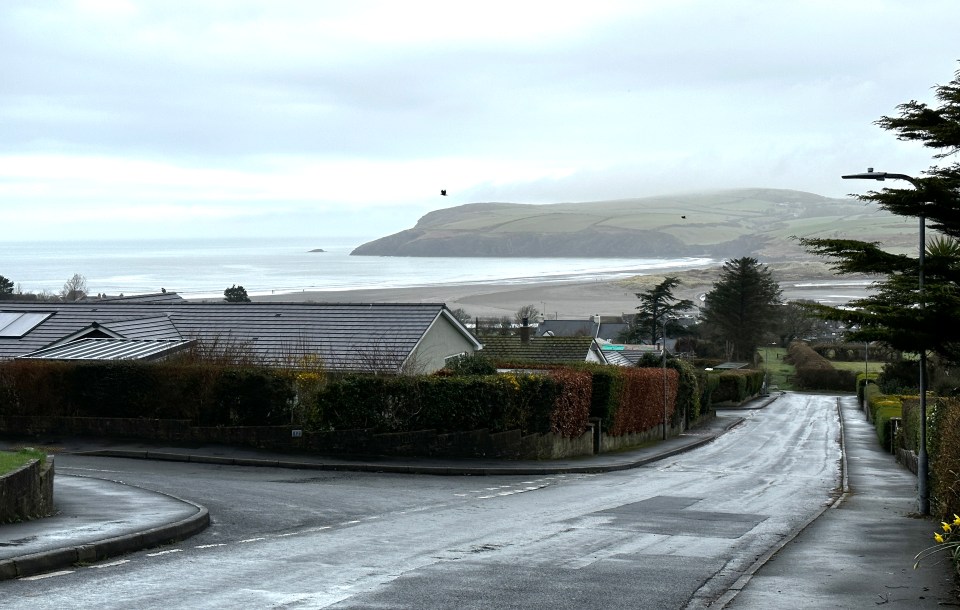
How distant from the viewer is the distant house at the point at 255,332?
36.7 metres

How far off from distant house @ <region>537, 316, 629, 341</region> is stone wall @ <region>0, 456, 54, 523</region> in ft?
245

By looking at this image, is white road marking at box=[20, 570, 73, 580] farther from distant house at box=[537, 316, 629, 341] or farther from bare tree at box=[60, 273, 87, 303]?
distant house at box=[537, 316, 629, 341]

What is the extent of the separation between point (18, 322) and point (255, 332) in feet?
30.2

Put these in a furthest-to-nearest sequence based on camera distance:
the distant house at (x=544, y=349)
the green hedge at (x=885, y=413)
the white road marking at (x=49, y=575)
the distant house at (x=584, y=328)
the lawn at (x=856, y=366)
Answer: the lawn at (x=856, y=366), the distant house at (x=584, y=328), the distant house at (x=544, y=349), the green hedge at (x=885, y=413), the white road marking at (x=49, y=575)

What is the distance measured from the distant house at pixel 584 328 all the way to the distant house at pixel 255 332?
156ft

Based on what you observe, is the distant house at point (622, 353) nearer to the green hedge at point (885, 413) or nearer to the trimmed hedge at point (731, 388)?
the trimmed hedge at point (731, 388)

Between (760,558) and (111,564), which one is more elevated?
(111,564)

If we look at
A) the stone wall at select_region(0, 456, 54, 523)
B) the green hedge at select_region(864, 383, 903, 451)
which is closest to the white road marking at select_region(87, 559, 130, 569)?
the stone wall at select_region(0, 456, 54, 523)

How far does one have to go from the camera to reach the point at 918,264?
17188 mm

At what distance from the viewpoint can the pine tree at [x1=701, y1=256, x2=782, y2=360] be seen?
108688 millimetres

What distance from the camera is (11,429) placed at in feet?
94.2

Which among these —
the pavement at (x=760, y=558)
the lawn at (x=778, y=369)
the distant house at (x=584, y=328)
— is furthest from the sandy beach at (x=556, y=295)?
the pavement at (x=760, y=558)

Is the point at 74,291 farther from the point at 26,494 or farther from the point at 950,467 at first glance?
the point at 950,467

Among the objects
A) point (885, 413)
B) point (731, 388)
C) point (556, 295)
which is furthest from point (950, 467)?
point (556, 295)
